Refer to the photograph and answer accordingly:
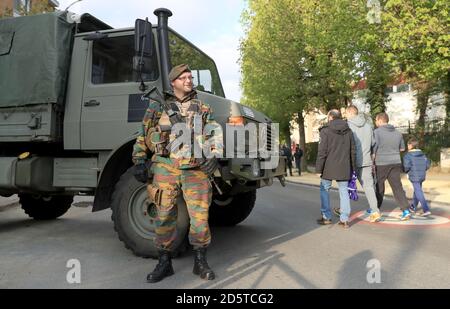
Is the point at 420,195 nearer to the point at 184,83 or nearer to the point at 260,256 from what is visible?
the point at 260,256

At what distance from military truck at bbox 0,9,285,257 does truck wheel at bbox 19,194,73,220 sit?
73.5 inches

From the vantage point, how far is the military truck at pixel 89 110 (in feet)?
15.8

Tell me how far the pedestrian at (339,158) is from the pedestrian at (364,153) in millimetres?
481

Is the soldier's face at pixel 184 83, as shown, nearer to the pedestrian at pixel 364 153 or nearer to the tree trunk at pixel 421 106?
the pedestrian at pixel 364 153

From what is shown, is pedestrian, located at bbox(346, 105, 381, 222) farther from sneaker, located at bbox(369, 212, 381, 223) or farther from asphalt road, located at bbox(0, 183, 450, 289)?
asphalt road, located at bbox(0, 183, 450, 289)

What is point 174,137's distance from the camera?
404cm

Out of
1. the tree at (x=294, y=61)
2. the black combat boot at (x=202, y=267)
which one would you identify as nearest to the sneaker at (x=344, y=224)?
the black combat boot at (x=202, y=267)

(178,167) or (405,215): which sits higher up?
(178,167)

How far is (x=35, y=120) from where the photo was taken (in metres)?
5.31

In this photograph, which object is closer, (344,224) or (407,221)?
(344,224)

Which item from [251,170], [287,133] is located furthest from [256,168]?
[287,133]

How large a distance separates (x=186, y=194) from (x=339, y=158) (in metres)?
3.36

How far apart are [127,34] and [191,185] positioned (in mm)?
2177
